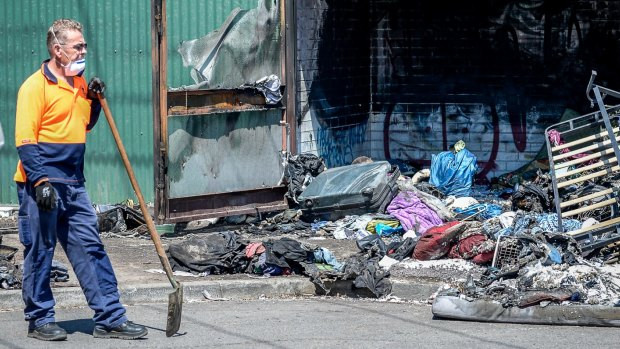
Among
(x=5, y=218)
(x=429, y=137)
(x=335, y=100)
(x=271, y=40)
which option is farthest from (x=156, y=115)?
(x=429, y=137)

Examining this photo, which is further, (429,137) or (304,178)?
(429,137)

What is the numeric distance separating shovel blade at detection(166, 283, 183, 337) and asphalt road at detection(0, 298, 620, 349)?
0.07 m

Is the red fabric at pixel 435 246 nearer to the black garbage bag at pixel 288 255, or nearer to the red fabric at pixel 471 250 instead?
the red fabric at pixel 471 250

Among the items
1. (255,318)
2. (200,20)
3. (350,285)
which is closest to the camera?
(255,318)

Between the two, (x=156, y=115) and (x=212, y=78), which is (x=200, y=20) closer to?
(x=212, y=78)

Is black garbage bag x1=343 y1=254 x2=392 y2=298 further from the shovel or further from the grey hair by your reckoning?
the grey hair

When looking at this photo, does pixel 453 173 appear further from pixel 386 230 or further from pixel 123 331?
pixel 123 331

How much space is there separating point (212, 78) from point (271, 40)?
0.73m

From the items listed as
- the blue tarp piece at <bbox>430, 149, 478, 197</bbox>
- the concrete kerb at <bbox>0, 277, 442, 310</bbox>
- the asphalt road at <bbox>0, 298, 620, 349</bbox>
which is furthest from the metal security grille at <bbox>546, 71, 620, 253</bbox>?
the blue tarp piece at <bbox>430, 149, 478, 197</bbox>

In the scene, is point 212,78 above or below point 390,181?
above

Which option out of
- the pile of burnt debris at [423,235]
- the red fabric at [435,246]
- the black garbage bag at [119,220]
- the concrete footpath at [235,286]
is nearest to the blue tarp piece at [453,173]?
the pile of burnt debris at [423,235]

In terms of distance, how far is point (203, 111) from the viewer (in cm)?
1041

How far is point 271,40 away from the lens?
1086 centimetres

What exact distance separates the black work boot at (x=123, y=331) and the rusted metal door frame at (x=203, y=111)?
3372mm
